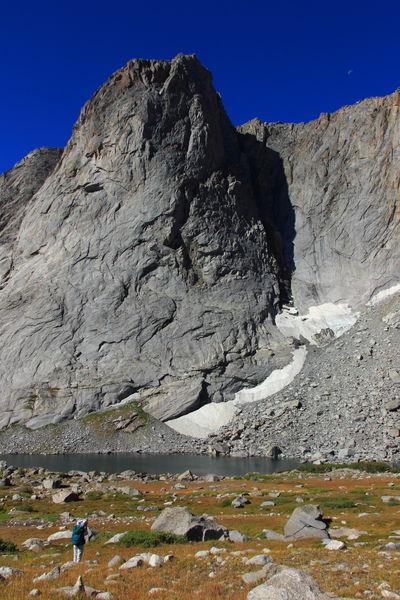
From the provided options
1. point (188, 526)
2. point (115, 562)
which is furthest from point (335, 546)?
point (115, 562)

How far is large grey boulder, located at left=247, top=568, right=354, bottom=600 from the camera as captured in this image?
8.69 metres

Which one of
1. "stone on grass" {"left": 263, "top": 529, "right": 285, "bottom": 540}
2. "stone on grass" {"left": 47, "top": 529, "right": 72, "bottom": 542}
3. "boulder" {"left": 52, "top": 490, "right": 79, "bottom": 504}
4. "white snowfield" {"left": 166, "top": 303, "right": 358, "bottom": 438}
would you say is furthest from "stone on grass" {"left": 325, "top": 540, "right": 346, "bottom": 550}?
"white snowfield" {"left": 166, "top": 303, "right": 358, "bottom": 438}

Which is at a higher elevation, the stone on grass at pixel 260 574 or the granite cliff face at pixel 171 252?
the granite cliff face at pixel 171 252

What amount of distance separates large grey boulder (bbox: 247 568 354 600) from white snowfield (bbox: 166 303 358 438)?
216ft

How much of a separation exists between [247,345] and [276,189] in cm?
5054

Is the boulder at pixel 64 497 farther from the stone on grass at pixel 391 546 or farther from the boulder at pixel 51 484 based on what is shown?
the stone on grass at pixel 391 546

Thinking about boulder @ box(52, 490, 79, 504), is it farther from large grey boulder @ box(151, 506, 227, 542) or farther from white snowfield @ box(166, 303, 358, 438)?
white snowfield @ box(166, 303, 358, 438)

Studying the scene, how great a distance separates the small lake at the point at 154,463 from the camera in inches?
2125

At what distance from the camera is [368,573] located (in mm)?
11539

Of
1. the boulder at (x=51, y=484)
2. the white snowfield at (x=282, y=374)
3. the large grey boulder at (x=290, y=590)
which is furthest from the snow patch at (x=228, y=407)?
the large grey boulder at (x=290, y=590)

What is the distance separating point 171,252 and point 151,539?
80828 millimetres

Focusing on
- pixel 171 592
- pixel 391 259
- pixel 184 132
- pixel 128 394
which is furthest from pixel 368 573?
pixel 184 132

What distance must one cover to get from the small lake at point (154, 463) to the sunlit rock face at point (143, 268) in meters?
12.8

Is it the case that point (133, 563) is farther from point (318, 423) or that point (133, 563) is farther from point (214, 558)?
point (318, 423)
